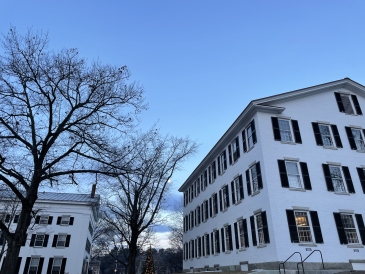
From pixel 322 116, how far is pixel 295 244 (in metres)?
11.1

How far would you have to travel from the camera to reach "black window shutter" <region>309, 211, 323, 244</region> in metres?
16.9

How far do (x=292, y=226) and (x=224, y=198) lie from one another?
9090 millimetres

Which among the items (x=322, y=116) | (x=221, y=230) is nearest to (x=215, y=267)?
(x=221, y=230)

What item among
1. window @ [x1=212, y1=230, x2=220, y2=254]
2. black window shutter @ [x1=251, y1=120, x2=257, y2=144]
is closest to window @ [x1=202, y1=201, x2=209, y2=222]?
window @ [x1=212, y1=230, x2=220, y2=254]

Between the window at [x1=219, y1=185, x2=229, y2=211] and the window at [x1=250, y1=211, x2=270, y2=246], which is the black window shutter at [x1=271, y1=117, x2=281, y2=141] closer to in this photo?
the window at [x1=250, y1=211, x2=270, y2=246]

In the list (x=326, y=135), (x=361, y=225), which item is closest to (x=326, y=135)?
(x=326, y=135)

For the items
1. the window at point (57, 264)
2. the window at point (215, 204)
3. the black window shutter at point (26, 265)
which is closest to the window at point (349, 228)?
the window at point (215, 204)

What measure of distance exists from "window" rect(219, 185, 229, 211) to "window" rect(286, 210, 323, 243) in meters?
7.89

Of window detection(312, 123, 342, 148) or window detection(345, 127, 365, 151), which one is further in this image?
window detection(345, 127, 365, 151)

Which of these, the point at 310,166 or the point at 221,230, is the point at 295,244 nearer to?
the point at 310,166

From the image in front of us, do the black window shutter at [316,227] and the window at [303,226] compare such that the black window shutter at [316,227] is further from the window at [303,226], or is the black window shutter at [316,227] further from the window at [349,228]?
the window at [349,228]

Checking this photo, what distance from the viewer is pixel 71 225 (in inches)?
1555

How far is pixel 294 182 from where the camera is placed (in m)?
18.8

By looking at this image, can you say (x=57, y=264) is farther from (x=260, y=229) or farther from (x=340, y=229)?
(x=340, y=229)
